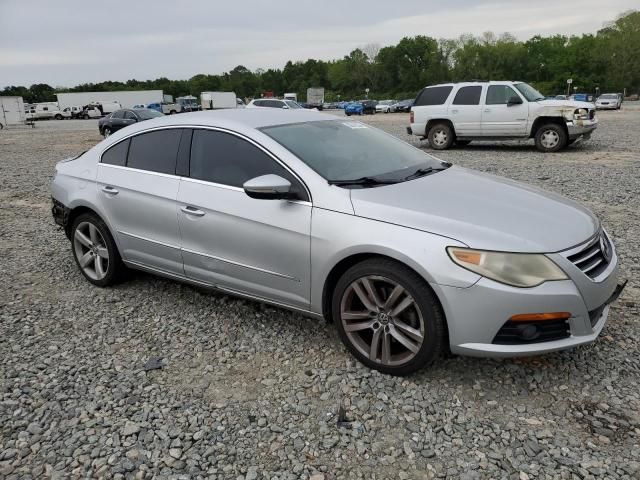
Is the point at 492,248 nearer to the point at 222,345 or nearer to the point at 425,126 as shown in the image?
the point at 222,345

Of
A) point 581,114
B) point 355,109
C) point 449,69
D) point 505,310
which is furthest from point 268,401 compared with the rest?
point 449,69

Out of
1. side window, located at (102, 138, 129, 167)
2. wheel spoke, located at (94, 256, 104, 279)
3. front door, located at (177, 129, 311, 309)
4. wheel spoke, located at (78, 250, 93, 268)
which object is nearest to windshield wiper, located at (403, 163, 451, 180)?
front door, located at (177, 129, 311, 309)

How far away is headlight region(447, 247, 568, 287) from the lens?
2740 millimetres

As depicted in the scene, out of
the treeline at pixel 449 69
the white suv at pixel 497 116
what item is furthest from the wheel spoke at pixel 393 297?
the treeline at pixel 449 69

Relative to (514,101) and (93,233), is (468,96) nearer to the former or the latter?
(514,101)

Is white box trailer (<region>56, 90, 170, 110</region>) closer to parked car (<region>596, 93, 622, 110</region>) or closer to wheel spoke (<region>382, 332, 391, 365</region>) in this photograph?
parked car (<region>596, 93, 622, 110</region>)

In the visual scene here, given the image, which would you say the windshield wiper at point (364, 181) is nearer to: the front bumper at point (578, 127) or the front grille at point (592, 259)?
the front grille at point (592, 259)

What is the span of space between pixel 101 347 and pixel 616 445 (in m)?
3.19

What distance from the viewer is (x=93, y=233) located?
15.2 ft

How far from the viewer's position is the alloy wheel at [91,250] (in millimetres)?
4641

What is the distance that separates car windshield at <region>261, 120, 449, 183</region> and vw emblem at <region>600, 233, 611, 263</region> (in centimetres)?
126

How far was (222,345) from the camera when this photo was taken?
369 centimetres

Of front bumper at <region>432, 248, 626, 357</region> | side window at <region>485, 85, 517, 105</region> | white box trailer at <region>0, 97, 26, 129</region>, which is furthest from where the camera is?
white box trailer at <region>0, 97, 26, 129</region>

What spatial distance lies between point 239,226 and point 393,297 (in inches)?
46.0
